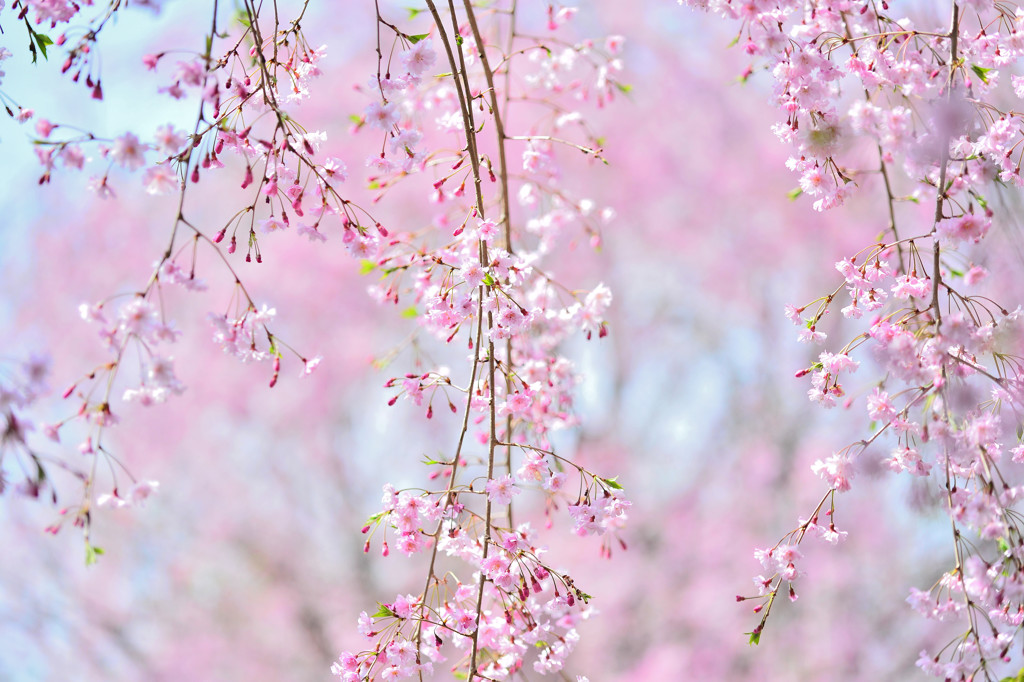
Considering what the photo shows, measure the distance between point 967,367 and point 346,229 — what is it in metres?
0.79

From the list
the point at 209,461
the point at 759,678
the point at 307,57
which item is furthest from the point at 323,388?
the point at 307,57

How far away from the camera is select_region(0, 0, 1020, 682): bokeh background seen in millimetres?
4500

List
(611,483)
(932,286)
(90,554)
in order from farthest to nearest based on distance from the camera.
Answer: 1. (611,483)
2. (932,286)
3. (90,554)

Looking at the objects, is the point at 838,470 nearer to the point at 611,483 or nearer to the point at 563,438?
the point at 611,483

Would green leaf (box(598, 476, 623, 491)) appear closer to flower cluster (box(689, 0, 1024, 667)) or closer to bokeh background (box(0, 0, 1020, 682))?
flower cluster (box(689, 0, 1024, 667))

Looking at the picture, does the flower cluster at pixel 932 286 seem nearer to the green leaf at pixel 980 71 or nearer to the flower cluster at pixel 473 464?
the green leaf at pixel 980 71

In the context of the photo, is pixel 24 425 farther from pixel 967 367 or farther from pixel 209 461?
pixel 209 461

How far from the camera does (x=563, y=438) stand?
473cm

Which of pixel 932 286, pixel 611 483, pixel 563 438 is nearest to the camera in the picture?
pixel 932 286

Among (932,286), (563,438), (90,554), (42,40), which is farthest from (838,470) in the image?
→ (563,438)

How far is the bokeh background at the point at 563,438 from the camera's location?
450 cm

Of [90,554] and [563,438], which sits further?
[563,438]

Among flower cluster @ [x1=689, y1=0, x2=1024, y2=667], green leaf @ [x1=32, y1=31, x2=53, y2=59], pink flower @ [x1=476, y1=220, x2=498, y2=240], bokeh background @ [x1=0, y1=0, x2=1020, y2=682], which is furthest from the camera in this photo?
bokeh background @ [x1=0, y1=0, x2=1020, y2=682]

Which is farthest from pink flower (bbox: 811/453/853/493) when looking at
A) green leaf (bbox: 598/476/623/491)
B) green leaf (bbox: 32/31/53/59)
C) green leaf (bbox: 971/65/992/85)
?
green leaf (bbox: 32/31/53/59)
